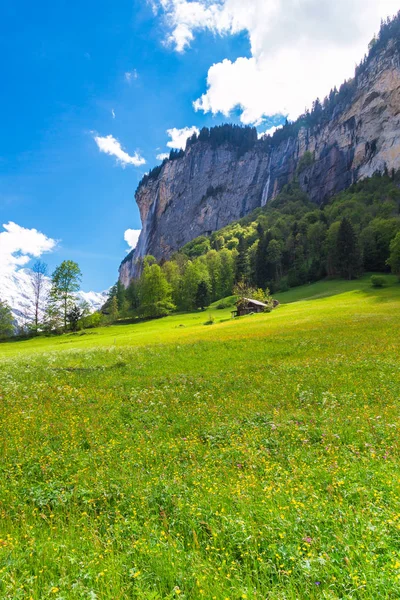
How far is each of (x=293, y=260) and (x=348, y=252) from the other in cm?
2786

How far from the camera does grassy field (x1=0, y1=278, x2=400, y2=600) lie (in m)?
4.12

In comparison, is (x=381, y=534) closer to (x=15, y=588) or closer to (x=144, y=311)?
(x=15, y=588)

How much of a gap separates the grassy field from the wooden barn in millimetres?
54282

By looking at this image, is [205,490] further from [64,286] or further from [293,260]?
[293,260]

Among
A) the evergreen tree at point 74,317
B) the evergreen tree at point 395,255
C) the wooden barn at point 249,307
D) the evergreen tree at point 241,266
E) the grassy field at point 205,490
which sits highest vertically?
the evergreen tree at point 241,266

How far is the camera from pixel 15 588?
13.8 ft

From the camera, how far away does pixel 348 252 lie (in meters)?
96.4

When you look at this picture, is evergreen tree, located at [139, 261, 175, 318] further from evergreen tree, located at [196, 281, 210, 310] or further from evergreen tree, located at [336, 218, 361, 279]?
evergreen tree, located at [336, 218, 361, 279]

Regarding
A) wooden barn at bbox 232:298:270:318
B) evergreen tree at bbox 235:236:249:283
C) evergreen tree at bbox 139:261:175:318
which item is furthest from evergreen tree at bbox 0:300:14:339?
evergreen tree at bbox 235:236:249:283

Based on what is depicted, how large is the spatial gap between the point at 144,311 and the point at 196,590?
310 ft

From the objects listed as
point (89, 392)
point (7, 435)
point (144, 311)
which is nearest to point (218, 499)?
point (7, 435)

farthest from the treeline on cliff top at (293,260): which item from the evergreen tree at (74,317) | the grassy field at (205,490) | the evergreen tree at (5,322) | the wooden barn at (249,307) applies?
the grassy field at (205,490)

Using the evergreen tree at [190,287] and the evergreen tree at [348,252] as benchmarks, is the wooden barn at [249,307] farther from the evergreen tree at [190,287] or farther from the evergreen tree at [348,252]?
the evergreen tree at [348,252]

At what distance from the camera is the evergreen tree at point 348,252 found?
9600cm
